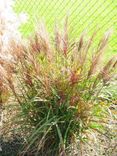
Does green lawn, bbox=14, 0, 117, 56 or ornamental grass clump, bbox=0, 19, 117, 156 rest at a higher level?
green lawn, bbox=14, 0, 117, 56

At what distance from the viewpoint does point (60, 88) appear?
3.43 m

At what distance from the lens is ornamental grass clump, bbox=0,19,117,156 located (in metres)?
3.37

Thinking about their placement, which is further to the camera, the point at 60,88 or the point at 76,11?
the point at 76,11

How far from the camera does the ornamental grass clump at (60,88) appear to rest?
3373mm

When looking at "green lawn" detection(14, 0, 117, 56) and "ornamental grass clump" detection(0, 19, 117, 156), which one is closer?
"ornamental grass clump" detection(0, 19, 117, 156)

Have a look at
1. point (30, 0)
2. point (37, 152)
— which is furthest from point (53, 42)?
point (30, 0)

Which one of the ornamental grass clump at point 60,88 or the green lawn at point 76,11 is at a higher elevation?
the green lawn at point 76,11

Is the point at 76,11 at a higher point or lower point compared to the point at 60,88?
higher

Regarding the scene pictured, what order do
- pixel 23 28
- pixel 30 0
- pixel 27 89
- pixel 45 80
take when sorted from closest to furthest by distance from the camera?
pixel 45 80 → pixel 27 89 → pixel 23 28 → pixel 30 0

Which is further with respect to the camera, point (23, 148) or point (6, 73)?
point (23, 148)

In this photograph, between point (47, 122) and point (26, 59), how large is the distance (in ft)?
1.77

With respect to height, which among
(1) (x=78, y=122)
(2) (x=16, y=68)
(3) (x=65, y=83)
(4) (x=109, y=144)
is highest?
(2) (x=16, y=68)

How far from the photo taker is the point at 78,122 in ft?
11.5

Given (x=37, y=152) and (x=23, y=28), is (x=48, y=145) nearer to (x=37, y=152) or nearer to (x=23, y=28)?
(x=37, y=152)
